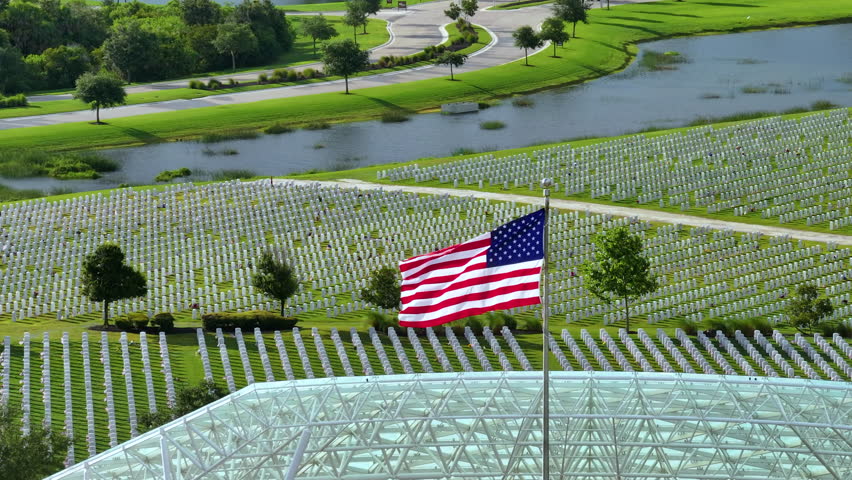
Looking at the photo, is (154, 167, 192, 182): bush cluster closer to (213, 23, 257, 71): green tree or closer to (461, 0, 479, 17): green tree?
(213, 23, 257, 71): green tree

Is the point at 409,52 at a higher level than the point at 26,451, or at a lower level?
lower

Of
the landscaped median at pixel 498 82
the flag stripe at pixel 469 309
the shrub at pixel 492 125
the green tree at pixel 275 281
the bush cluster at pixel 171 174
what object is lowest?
the shrub at pixel 492 125

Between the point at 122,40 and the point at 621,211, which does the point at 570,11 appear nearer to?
the point at 122,40

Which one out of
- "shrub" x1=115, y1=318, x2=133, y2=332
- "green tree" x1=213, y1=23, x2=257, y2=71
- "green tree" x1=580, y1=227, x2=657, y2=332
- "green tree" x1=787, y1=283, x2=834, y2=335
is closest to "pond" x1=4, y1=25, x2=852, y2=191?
"green tree" x1=213, y1=23, x2=257, y2=71

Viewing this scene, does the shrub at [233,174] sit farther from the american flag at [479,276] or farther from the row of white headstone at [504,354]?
the american flag at [479,276]

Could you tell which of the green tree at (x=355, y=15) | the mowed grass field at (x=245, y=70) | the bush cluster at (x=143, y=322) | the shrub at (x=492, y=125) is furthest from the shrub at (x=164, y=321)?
the green tree at (x=355, y=15)

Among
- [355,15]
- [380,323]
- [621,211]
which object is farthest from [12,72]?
[380,323]
